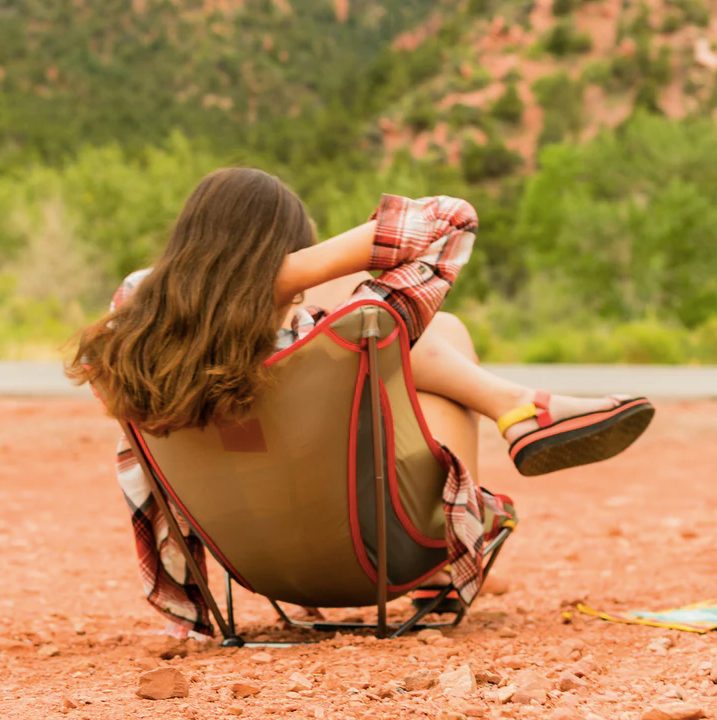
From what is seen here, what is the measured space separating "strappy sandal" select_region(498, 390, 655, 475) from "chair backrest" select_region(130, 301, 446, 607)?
198 millimetres

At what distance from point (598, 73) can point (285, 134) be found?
50.0ft

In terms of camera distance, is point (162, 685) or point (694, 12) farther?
point (694, 12)

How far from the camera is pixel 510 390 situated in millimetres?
2475

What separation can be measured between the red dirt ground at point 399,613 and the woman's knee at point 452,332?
719 mm

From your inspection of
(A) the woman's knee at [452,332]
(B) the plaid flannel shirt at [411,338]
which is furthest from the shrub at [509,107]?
(B) the plaid flannel shirt at [411,338]

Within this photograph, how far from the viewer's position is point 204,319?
2156 mm

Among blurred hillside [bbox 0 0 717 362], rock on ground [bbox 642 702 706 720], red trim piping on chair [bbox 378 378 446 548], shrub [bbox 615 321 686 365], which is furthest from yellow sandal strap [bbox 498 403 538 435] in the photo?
shrub [bbox 615 321 686 365]

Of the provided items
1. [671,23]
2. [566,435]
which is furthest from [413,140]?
[566,435]

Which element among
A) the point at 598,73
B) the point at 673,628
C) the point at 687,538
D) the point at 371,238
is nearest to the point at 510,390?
the point at 371,238

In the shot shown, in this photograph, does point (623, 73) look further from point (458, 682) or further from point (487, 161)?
point (458, 682)

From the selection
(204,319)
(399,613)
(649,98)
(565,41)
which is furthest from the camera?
(565,41)

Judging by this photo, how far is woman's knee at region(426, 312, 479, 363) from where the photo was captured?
261cm

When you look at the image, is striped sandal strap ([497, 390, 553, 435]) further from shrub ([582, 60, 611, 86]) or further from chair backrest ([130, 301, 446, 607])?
shrub ([582, 60, 611, 86])

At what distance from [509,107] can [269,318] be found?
147 ft
